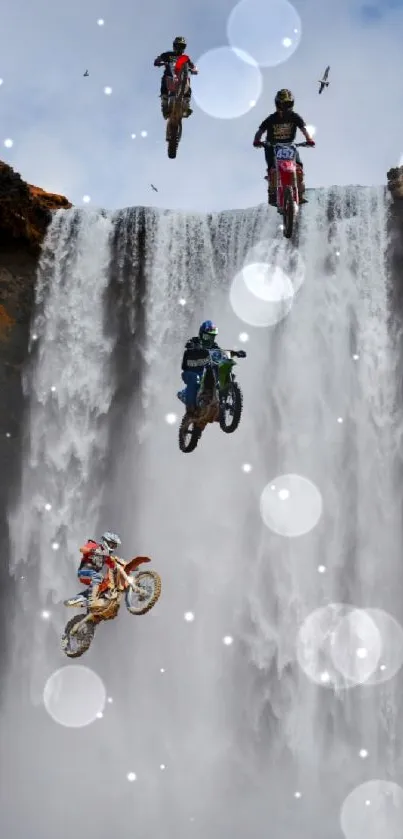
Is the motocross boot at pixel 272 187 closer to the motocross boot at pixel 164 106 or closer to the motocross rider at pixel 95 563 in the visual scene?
the motocross boot at pixel 164 106

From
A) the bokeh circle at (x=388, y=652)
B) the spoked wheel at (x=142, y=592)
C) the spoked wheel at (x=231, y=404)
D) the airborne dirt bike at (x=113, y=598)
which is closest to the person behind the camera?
the spoked wheel at (x=231, y=404)

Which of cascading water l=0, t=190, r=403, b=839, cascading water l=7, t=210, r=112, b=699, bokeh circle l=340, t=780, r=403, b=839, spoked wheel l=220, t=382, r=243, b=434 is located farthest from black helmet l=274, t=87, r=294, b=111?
bokeh circle l=340, t=780, r=403, b=839

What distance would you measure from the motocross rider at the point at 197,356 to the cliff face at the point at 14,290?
464 inches

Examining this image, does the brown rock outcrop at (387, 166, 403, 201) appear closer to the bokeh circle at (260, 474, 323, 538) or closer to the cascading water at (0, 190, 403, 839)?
the cascading water at (0, 190, 403, 839)

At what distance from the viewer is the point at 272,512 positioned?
67.7ft

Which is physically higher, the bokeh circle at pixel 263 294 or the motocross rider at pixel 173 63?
the bokeh circle at pixel 263 294

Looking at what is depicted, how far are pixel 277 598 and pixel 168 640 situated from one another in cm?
299

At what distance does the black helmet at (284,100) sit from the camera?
10023 millimetres

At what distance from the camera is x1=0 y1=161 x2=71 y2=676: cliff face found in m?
21.6

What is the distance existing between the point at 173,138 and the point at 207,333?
10.3 ft

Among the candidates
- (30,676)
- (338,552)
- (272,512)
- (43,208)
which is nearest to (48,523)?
(30,676)

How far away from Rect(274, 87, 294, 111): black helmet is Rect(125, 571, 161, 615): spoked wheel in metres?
6.46

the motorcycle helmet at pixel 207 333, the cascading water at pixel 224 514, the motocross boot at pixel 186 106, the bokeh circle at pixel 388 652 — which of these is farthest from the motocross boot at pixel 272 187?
the bokeh circle at pixel 388 652

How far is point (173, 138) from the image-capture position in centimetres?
1142
